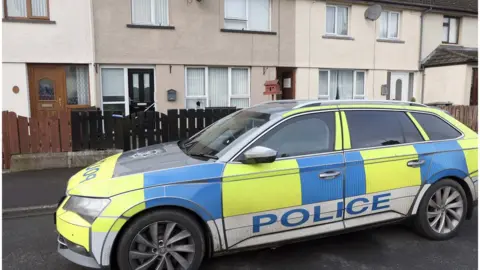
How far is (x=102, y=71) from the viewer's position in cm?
991

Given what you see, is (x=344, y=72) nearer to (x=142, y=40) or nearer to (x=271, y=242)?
(x=142, y=40)

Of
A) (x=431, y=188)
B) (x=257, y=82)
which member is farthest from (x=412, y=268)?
(x=257, y=82)

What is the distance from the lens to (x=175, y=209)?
2840 millimetres

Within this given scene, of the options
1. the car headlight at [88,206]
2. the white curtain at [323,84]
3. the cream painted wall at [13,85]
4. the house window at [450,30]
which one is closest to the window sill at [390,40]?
the house window at [450,30]

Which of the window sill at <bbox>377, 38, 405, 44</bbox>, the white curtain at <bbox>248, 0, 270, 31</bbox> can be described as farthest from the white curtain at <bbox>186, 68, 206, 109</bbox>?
the window sill at <bbox>377, 38, 405, 44</bbox>

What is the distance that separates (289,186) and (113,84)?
827cm

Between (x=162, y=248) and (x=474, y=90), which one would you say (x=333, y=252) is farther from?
(x=474, y=90)

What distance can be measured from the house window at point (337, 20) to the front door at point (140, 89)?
6.40 metres

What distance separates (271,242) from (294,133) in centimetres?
101

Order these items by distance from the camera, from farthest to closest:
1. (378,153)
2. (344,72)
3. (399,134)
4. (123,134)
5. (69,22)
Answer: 1. (344,72)
2. (69,22)
3. (123,134)
4. (399,134)
5. (378,153)

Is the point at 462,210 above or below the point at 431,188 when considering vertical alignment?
below

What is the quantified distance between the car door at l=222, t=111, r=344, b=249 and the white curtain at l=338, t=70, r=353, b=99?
990 cm

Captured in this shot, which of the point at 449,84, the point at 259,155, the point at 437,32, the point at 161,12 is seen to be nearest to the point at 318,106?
the point at 259,155

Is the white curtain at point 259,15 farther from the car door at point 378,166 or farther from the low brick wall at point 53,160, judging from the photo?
the car door at point 378,166
